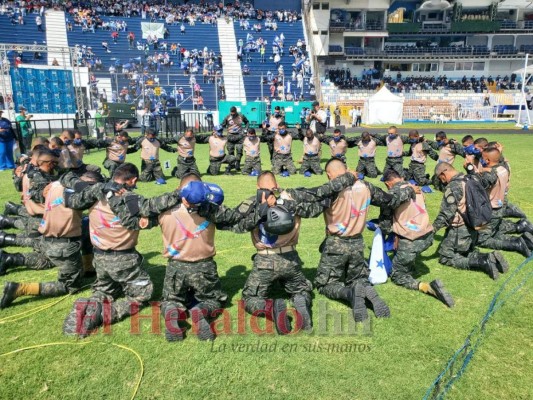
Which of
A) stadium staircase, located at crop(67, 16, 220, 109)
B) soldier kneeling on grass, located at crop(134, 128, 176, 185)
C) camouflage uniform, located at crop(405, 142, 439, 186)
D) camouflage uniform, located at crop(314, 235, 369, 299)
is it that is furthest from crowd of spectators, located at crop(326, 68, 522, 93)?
camouflage uniform, located at crop(314, 235, 369, 299)

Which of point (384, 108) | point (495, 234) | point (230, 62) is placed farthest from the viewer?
point (230, 62)

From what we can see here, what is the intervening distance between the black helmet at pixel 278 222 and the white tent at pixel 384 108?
3374 cm

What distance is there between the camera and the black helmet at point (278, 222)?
477 centimetres

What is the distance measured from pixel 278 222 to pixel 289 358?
4.68ft

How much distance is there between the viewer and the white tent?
119 feet

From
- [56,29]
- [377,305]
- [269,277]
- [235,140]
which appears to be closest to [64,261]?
[269,277]

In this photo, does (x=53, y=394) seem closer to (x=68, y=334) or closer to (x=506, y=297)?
(x=68, y=334)

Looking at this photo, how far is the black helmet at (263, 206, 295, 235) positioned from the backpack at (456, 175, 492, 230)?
3297 millimetres

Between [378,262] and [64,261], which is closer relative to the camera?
[64,261]

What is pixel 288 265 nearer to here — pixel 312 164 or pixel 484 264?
pixel 484 264

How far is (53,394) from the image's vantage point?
405 cm

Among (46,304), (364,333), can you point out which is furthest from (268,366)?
(46,304)

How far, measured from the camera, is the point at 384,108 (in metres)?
36.5

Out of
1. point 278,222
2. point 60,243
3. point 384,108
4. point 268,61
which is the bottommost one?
point 60,243
